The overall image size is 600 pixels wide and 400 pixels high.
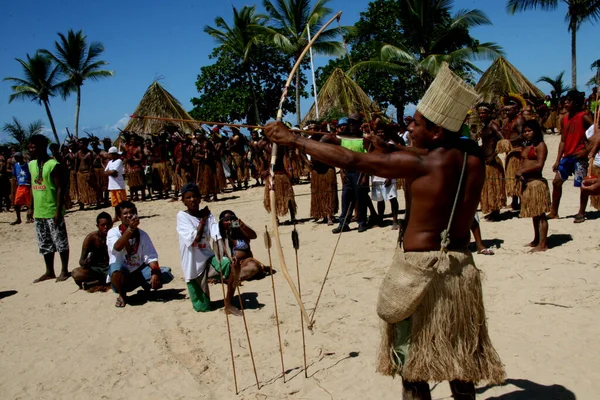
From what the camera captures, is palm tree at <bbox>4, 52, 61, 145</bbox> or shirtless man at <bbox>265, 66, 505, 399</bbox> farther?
palm tree at <bbox>4, 52, 61, 145</bbox>

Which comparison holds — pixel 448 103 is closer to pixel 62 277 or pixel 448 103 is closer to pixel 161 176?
pixel 62 277

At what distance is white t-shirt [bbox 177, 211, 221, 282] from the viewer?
5.25 m

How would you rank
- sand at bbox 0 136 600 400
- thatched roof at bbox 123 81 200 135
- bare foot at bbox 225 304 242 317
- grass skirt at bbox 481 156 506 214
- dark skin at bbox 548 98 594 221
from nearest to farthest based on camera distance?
sand at bbox 0 136 600 400 → bare foot at bbox 225 304 242 317 → dark skin at bbox 548 98 594 221 → grass skirt at bbox 481 156 506 214 → thatched roof at bbox 123 81 200 135

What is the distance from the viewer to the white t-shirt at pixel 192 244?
525 cm

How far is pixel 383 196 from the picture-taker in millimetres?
8703

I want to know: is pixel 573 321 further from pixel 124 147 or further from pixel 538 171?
pixel 124 147

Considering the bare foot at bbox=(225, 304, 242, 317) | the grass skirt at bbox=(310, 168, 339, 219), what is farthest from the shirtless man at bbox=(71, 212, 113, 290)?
the grass skirt at bbox=(310, 168, 339, 219)

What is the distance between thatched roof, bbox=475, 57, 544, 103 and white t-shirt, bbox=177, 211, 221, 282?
16.5 m

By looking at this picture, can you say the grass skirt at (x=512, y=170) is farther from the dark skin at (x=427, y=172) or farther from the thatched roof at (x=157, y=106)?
the thatched roof at (x=157, y=106)

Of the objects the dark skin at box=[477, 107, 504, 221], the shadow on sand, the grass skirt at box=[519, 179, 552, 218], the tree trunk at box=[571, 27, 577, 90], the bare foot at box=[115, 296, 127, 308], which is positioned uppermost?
the tree trunk at box=[571, 27, 577, 90]

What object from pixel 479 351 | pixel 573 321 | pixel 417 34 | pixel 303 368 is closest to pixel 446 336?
pixel 479 351

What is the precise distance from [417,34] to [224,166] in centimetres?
1131

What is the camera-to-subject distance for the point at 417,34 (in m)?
21.6

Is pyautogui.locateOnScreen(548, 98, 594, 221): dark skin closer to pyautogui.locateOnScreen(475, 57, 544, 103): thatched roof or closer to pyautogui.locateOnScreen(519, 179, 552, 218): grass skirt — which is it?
pyautogui.locateOnScreen(519, 179, 552, 218): grass skirt
